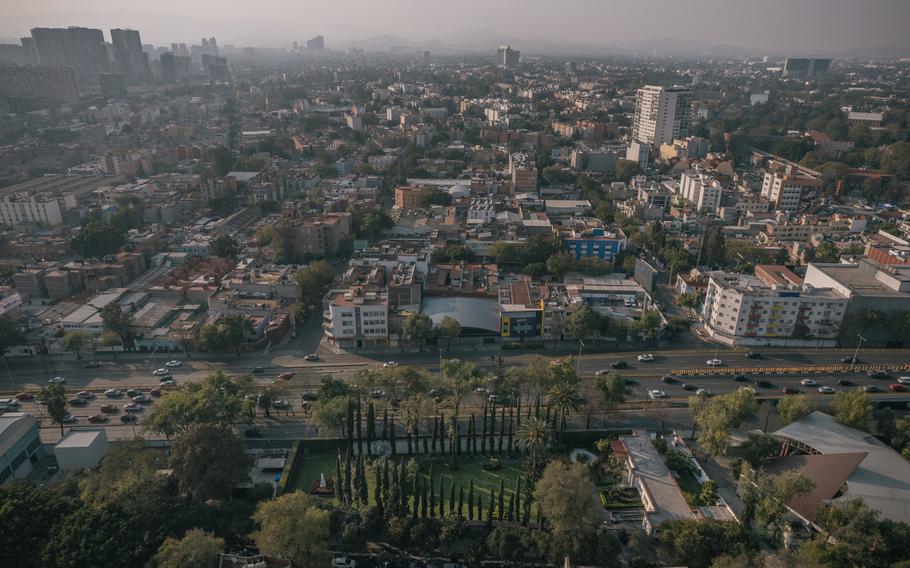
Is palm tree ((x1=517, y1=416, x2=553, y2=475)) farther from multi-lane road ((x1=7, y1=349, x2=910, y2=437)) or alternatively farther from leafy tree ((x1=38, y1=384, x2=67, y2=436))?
leafy tree ((x1=38, y1=384, x2=67, y2=436))

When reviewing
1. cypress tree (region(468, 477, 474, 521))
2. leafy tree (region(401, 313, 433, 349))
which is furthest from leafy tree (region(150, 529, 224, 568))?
leafy tree (region(401, 313, 433, 349))

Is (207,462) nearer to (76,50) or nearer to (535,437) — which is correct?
(535,437)

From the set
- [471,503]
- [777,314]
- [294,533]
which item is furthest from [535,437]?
[777,314]

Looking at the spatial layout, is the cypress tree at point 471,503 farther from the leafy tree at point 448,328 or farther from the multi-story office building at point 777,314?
the multi-story office building at point 777,314

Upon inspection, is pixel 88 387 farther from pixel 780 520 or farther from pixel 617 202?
pixel 617 202

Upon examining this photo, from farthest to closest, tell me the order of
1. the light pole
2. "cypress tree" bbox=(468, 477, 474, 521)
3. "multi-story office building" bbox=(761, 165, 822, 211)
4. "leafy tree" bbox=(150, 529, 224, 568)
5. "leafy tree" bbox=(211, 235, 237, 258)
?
1. "multi-story office building" bbox=(761, 165, 822, 211)
2. "leafy tree" bbox=(211, 235, 237, 258)
3. the light pole
4. "cypress tree" bbox=(468, 477, 474, 521)
5. "leafy tree" bbox=(150, 529, 224, 568)

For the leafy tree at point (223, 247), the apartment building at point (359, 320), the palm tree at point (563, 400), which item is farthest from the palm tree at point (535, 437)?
the leafy tree at point (223, 247)

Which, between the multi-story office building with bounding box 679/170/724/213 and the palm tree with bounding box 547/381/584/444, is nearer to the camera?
the palm tree with bounding box 547/381/584/444
